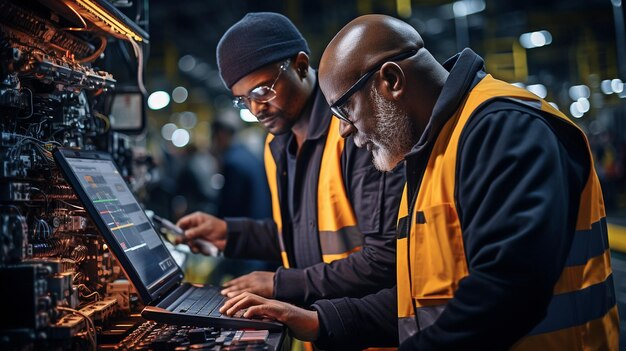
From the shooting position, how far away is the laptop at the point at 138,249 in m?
1.75

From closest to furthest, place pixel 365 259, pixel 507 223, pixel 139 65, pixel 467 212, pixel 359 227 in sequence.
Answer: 1. pixel 507 223
2. pixel 467 212
3. pixel 365 259
4. pixel 359 227
5. pixel 139 65

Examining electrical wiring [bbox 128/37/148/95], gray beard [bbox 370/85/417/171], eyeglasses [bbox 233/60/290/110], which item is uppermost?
electrical wiring [bbox 128/37/148/95]

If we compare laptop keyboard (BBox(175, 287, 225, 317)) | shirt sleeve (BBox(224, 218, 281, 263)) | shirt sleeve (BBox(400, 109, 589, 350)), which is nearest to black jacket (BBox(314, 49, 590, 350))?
shirt sleeve (BBox(400, 109, 589, 350))

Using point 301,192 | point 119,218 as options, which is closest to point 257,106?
point 301,192

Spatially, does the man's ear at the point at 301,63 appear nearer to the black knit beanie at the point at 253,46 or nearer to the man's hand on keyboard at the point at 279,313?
the black knit beanie at the point at 253,46

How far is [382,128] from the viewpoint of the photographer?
1.80 meters

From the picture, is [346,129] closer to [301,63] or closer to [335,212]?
[335,212]

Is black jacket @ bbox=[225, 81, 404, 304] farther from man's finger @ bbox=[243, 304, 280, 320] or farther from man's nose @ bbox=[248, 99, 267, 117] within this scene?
man's finger @ bbox=[243, 304, 280, 320]

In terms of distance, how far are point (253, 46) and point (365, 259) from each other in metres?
0.97

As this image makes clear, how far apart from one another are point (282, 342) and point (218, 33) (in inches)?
499

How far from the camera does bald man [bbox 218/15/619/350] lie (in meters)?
1.35

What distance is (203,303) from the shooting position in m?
2.01

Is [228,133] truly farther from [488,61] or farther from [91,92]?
[488,61]

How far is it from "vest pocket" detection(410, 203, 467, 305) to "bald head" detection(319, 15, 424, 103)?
0.45 metres
